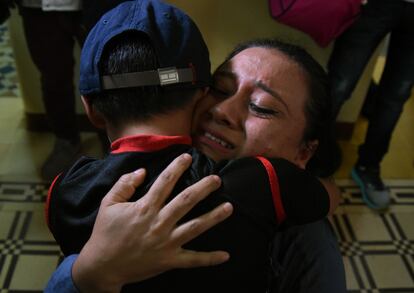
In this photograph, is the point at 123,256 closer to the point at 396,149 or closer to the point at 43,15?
the point at 43,15

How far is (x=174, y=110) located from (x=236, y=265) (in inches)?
11.1

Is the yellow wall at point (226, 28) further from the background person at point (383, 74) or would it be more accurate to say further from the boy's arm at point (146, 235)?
the boy's arm at point (146, 235)

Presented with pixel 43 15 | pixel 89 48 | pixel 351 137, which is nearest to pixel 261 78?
pixel 89 48

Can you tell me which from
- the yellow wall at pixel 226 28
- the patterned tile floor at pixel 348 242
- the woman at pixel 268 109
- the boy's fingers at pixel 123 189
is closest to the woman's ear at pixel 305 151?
the woman at pixel 268 109

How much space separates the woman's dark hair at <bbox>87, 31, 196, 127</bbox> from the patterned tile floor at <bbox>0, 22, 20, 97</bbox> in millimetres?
1996

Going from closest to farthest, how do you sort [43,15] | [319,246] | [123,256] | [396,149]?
[123,256] → [319,246] → [43,15] → [396,149]

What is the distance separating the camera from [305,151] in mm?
1029

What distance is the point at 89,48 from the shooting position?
0.78 meters

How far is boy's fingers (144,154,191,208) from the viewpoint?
0.64 m

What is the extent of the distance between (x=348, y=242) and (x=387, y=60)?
78 cm

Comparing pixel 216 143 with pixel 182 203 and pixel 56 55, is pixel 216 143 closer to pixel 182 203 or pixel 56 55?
pixel 182 203

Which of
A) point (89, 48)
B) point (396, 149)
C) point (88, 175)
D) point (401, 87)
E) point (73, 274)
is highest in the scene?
point (89, 48)

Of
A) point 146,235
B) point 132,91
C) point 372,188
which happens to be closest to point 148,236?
point 146,235

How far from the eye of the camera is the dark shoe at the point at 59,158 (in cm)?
199
